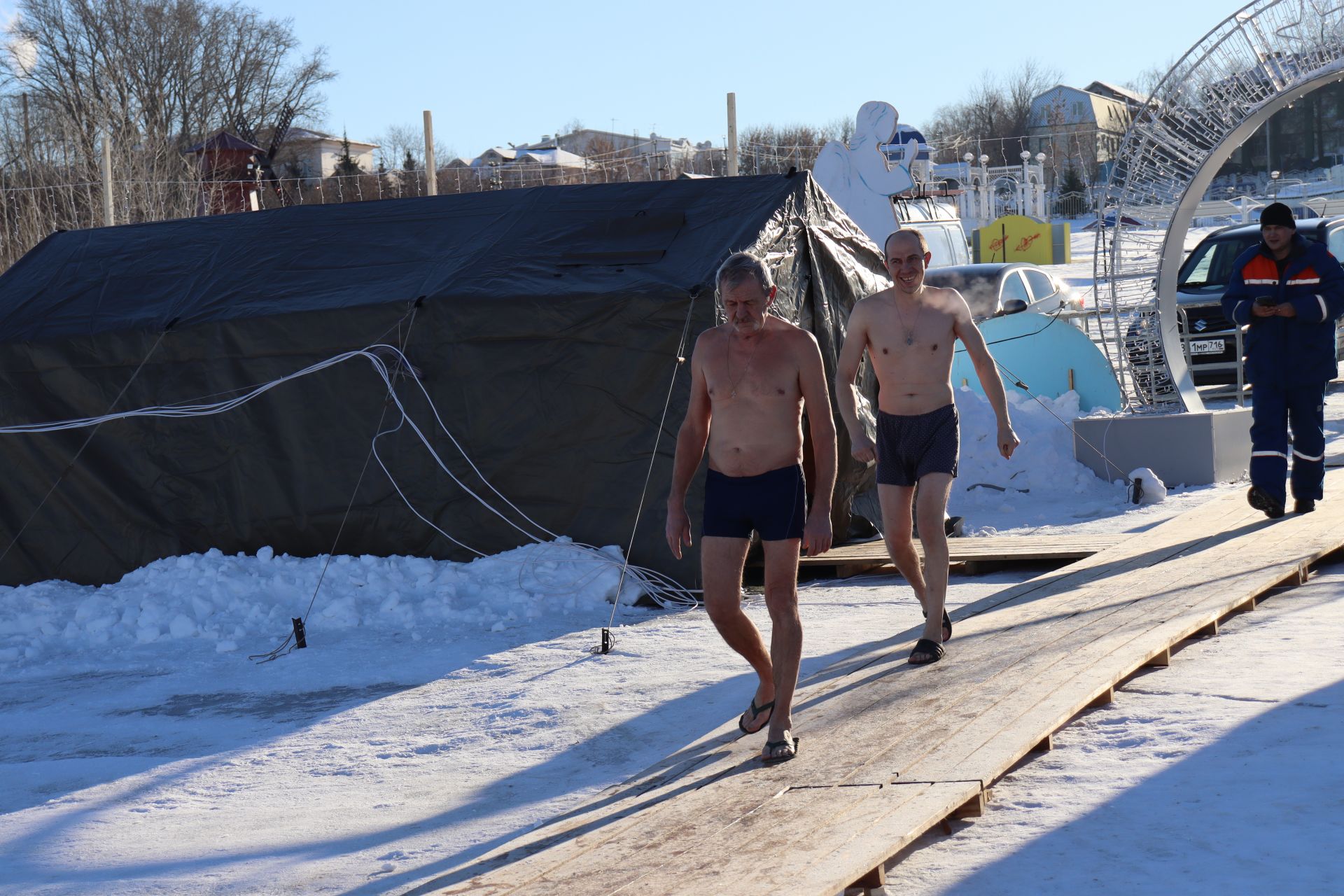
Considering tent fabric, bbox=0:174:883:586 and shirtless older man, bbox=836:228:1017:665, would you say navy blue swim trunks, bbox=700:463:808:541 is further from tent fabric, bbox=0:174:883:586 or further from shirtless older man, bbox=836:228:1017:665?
tent fabric, bbox=0:174:883:586

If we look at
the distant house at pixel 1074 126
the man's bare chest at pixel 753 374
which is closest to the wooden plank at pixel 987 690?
the man's bare chest at pixel 753 374

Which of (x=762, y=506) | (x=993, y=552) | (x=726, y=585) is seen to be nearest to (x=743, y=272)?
(x=762, y=506)

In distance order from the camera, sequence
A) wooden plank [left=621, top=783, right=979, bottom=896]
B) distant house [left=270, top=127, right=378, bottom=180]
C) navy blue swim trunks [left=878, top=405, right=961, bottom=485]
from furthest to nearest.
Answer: distant house [left=270, top=127, right=378, bottom=180], navy blue swim trunks [left=878, top=405, right=961, bottom=485], wooden plank [left=621, top=783, right=979, bottom=896]

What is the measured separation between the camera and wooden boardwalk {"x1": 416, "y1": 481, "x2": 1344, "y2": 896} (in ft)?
11.8

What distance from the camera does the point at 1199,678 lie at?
535 cm

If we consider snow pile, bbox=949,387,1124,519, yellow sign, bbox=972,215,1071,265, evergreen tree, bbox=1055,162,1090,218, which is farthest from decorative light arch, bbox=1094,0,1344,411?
evergreen tree, bbox=1055,162,1090,218

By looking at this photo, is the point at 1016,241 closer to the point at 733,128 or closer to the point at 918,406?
the point at 733,128

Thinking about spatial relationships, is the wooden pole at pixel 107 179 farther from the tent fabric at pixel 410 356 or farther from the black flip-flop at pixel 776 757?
the black flip-flop at pixel 776 757

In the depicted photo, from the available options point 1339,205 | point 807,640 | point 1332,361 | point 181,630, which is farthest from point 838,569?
point 1339,205

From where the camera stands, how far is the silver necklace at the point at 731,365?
462 centimetres

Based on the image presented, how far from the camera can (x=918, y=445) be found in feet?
18.4

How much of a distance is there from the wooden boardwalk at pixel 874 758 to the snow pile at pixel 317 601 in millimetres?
2391

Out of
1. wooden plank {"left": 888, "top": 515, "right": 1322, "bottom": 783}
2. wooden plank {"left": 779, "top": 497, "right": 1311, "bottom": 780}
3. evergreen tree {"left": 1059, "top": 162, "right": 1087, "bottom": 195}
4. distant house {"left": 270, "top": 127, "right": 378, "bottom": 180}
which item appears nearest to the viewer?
wooden plank {"left": 888, "top": 515, "right": 1322, "bottom": 783}

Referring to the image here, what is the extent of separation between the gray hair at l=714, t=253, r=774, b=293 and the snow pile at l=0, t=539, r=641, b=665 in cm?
351
